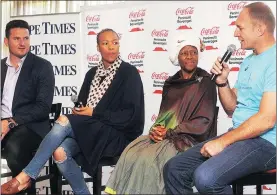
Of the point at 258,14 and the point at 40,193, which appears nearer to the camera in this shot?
the point at 258,14

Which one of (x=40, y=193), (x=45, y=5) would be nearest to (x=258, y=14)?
(x=40, y=193)

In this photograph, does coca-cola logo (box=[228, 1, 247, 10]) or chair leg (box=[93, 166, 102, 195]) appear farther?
coca-cola logo (box=[228, 1, 247, 10])

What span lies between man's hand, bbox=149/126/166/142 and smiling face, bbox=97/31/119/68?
2.12ft

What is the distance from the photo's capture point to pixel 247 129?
217 centimetres

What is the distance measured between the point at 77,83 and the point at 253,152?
2.15 metres

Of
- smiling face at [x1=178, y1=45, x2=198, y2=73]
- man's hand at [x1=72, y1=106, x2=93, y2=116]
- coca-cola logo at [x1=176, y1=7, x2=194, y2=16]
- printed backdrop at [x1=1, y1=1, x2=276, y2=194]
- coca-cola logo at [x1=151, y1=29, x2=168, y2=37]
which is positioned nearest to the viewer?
smiling face at [x1=178, y1=45, x2=198, y2=73]

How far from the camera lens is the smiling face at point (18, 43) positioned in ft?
11.5

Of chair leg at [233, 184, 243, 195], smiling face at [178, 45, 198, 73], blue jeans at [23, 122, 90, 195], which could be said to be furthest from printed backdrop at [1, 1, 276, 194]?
chair leg at [233, 184, 243, 195]

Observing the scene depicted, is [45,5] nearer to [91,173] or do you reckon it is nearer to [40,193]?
[40,193]

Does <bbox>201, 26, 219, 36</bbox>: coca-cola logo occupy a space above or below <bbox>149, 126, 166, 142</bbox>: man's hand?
above

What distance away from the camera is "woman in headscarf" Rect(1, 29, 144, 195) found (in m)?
2.92

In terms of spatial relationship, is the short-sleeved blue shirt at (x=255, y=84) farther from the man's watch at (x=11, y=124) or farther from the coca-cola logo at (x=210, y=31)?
the man's watch at (x=11, y=124)

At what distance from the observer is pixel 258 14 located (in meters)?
2.26

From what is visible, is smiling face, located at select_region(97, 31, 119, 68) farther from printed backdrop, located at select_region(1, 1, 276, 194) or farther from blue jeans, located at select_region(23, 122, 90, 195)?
blue jeans, located at select_region(23, 122, 90, 195)
